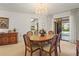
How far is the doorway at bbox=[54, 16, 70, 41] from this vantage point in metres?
2.72

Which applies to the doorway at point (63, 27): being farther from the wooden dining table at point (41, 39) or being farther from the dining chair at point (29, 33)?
the dining chair at point (29, 33)

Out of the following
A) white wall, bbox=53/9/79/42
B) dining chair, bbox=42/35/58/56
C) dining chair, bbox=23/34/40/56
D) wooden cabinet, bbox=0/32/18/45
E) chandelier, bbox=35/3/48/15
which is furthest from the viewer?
wooden cabinet, bbox=0/32/18/45

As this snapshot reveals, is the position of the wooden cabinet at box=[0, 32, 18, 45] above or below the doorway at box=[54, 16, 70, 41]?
below

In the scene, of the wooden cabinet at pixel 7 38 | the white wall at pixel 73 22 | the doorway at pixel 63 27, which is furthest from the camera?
the wooden cabinet at pixel 7 38

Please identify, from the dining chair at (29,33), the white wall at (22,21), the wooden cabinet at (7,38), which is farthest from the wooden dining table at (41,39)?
the wooden cabinet at (7,38)

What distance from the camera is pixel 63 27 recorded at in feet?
8.95

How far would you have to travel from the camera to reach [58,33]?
109 inches

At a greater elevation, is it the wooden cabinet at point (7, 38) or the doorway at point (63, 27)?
the doorway at point (63, 27)

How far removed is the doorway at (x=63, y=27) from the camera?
2.72m

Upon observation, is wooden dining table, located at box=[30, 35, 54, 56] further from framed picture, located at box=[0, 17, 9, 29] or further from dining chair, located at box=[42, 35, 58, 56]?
framed picture, located at box=[0, 17, 9, 29]

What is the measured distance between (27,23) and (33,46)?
0.65 m

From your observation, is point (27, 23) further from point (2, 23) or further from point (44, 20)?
point (2, 23)

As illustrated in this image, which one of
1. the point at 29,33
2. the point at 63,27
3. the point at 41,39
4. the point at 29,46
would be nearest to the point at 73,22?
the point at 63,27

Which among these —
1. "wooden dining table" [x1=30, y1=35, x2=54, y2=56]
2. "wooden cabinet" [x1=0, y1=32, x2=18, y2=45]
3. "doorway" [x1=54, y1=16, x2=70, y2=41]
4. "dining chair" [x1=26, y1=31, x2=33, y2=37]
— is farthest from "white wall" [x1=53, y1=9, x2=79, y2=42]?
"wooden cabinet" [x1=0, y1=32, x2=18, y2=45]
